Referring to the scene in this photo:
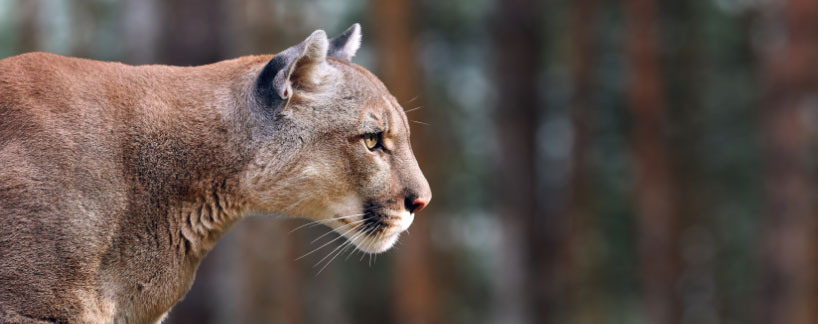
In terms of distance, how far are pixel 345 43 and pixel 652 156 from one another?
19.0m

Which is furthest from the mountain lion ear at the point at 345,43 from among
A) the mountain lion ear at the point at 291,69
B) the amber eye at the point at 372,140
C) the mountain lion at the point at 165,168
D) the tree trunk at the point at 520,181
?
the tree trunk at the point at 520,181

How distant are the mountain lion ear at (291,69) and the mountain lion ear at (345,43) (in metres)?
0.50

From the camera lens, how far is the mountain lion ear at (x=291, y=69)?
13.1ft

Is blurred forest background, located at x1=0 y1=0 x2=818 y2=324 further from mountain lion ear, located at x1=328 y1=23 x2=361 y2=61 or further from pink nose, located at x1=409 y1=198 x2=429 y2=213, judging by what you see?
pink nose, located at x1=409 y1=198 x2=429 y2=213

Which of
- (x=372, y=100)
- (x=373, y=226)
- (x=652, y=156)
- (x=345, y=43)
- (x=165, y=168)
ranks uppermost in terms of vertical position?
(x=345, y=43)

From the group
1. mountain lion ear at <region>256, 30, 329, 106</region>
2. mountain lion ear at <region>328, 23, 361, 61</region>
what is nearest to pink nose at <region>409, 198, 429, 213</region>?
mountain lion ear at <region>256, 30, 329, 106</region>

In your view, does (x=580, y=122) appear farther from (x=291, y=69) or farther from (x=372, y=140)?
(x=291, y=69)

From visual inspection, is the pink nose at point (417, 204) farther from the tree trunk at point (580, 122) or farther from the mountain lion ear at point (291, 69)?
the tree trunk at point (580, 122)

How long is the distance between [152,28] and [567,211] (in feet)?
37.8

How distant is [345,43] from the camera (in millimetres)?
4816

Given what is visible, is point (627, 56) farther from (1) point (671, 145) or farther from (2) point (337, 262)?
(2) point (337, 262)

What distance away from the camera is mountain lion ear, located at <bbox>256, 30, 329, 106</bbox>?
13.1 feet

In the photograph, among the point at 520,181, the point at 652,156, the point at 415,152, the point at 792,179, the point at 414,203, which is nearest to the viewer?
the point at 414,203

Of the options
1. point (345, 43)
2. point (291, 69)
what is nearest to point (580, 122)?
point (345, 43)
